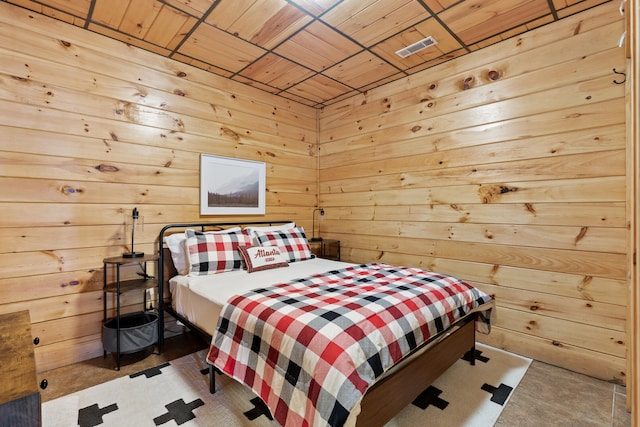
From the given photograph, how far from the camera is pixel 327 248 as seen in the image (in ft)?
13.6

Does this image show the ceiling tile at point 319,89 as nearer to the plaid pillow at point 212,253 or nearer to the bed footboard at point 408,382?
the plaid pillow at point 212,253

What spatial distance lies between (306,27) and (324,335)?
2291mm

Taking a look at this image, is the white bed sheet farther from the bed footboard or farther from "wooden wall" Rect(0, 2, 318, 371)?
the bed footboard

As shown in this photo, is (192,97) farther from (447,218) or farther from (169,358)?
(447,218)

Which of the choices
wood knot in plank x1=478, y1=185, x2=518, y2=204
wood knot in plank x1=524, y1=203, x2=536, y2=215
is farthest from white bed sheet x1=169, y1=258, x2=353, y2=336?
wood knot in plank x1=524, y1=203, x2=536, y2=215

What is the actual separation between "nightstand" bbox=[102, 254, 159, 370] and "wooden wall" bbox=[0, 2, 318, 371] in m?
0.10

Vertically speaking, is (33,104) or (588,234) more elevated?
(33,104)

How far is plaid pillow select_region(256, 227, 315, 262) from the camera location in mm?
3176

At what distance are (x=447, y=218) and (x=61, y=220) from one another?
3268 mm

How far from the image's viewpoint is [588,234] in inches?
88.6

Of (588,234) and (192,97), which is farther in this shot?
(192,97)

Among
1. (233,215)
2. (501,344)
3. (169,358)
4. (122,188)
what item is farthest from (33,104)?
(501,344)

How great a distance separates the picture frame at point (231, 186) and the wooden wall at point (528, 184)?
1436mm

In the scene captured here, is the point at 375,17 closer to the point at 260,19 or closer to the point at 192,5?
the point at 260,19
